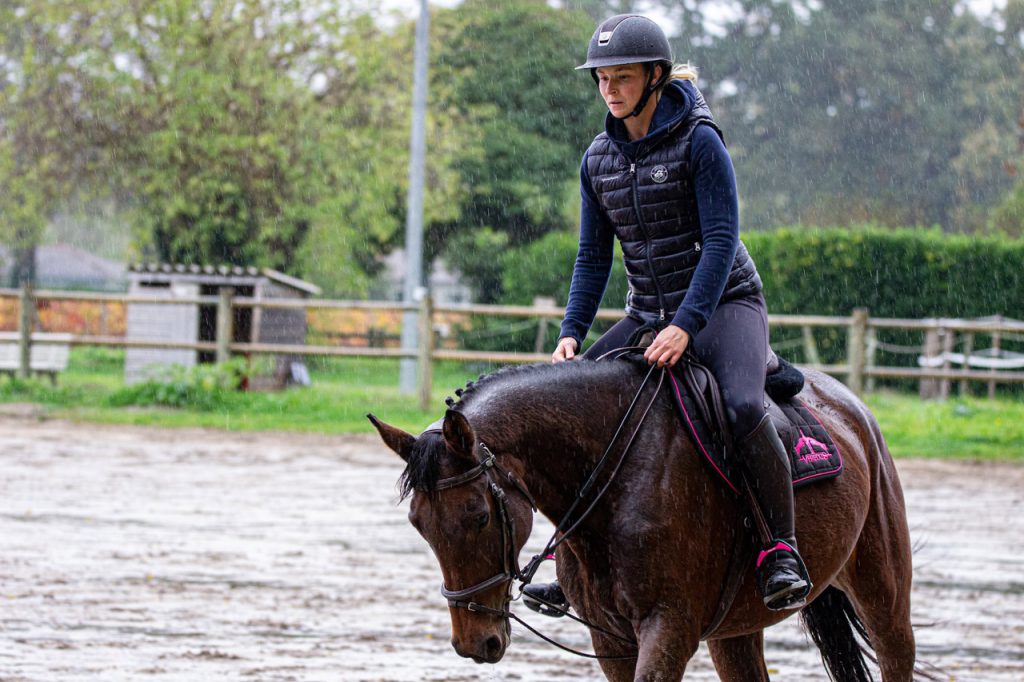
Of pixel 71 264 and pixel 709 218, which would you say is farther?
pixel 71 264

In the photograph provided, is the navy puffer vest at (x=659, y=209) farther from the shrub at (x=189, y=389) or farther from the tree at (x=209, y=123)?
the tree at (x=209, y=123)

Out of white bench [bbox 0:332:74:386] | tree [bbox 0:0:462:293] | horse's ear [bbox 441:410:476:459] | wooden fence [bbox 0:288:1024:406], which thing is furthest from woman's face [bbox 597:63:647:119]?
tree [bbox 0:0:462:293]

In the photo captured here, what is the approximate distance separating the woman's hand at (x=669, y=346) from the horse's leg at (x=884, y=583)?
117 cm

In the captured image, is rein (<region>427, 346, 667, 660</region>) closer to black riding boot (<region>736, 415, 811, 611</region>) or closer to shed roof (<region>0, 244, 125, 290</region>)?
black riding boot (<region>736, 415, 811, 611</region>)

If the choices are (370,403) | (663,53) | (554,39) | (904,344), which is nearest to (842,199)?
(554,39)

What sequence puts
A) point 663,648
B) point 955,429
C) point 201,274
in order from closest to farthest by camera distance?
point 663,648 < point 955,429 < point 201,274

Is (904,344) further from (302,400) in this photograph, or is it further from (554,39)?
(554,39)

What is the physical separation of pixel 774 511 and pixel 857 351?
12.6m

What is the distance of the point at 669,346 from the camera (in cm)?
353

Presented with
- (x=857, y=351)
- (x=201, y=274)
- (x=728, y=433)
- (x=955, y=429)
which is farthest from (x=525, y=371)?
(x=201, y=274)

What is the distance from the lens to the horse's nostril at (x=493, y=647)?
3107mm

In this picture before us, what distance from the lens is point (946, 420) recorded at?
16.2 metres

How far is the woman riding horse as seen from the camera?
3.56m

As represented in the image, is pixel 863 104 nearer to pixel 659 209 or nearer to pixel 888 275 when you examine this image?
pixel 888 275
